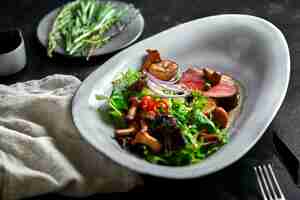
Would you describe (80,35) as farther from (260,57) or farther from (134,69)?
(260,57)

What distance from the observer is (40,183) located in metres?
1.35

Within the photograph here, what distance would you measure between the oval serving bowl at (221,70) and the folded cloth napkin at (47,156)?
5 cm

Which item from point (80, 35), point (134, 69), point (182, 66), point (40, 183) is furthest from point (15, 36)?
point (40, 183)

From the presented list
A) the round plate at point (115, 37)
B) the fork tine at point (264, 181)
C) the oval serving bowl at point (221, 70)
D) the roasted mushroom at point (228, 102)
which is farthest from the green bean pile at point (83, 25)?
the fork tine at point (264, 181)

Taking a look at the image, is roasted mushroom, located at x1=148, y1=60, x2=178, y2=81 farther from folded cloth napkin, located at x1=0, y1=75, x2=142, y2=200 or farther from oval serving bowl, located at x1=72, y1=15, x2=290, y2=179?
folded cloth napkin, located at x1=0, y1=75, x2=142, y2=200

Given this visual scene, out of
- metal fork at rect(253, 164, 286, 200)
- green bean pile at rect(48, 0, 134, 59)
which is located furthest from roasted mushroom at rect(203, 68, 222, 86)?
green bean pile at rect(48, 0, 134, 59)

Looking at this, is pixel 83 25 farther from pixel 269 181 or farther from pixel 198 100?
pixel 269 181

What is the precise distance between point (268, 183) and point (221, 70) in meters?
0.48

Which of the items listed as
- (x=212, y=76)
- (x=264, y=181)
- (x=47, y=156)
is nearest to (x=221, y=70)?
(x=212, y=76)

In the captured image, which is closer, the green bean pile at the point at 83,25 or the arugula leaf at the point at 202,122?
the arugula leaf at the point at 202,122

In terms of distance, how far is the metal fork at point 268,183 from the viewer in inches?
50.5

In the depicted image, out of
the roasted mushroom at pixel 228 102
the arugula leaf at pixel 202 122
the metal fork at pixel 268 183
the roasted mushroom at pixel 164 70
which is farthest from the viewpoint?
the roasted mushroom at pixel 164 70

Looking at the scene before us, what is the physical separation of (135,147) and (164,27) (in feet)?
2.46

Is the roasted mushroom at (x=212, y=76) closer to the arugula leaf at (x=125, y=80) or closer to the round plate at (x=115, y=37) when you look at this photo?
the arugula leaf at (x=125, y=80)
